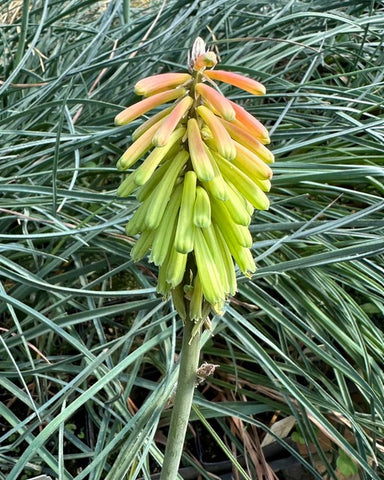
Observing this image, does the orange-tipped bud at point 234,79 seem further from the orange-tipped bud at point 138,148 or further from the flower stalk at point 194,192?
the orange-tipped bud at point 138,148

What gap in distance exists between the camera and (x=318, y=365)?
6.64 ft

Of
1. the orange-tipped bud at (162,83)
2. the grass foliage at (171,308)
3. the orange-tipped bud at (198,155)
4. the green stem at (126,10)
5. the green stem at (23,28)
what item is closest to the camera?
the orange-tipped bud at (198,155)

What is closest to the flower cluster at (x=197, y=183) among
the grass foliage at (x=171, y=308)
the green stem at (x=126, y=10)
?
the grass foliage at (x=171, y=308)

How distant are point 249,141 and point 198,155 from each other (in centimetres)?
12

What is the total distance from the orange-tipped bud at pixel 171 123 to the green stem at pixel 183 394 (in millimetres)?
279

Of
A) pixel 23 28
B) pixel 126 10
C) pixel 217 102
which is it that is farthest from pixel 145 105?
pixel 126 10

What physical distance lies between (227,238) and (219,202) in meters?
0.06

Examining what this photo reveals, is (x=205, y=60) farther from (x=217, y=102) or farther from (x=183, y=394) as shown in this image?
(x=183, y=394)

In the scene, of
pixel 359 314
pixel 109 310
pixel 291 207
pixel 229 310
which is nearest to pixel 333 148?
pixel 291 207

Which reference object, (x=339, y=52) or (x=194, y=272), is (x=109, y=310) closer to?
(x=194, y=272)

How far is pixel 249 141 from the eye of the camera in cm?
102

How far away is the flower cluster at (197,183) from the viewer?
3.10 ft

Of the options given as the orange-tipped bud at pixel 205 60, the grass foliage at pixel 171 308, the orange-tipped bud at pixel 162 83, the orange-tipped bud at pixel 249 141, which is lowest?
the grass foliage at pixel 171 308

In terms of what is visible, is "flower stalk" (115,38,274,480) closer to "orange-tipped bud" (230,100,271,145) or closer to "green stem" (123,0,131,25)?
"orange-tipped bud" (230,100,271,145)
